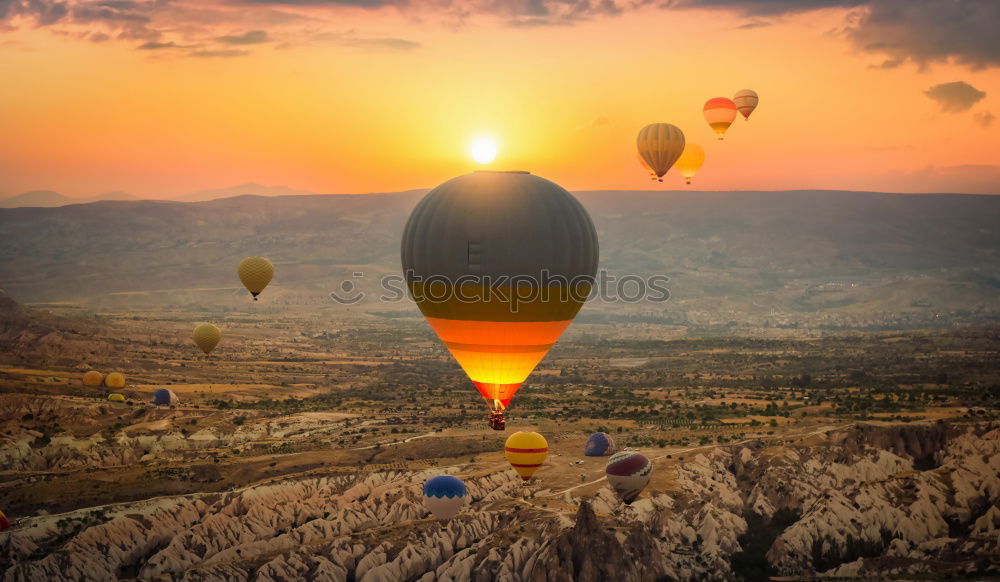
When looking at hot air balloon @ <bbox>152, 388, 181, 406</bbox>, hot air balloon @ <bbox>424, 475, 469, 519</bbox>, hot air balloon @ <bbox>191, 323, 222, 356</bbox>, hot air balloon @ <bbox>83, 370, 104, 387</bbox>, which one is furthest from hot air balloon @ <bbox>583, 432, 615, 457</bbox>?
hot air balloon @ <bbox>191, 323, 222, 356</bbox>

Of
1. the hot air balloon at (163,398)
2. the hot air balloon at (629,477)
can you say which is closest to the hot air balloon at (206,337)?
the hot air balloon at (163,398)

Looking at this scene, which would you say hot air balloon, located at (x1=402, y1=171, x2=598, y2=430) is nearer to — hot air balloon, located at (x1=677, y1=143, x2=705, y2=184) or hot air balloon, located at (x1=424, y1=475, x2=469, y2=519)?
hot air balloon, located at (x1=424, y1=475, x2=469, y2=519)

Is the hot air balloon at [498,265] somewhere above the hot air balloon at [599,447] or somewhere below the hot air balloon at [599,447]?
above

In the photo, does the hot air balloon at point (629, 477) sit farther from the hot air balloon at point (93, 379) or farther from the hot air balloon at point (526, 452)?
the hot air balloon at point (93, 379)

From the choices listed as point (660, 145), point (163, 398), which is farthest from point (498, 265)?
point (163, 398)

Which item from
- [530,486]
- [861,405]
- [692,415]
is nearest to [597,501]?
[530,486]

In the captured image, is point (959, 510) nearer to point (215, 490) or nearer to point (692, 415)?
point (692, 415)
